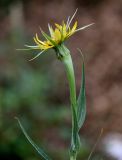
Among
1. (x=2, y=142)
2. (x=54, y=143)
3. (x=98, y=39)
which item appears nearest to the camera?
(x=2, y=142)

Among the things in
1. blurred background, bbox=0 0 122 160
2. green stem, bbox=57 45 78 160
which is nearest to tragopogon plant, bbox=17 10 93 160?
green stem, bbox=57 45 78 160

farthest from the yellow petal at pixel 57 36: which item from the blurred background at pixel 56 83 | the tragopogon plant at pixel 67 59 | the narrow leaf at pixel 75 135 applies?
the blurred background at pixel 56 83

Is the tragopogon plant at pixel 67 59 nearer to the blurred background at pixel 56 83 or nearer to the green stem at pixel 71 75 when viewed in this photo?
the green stem at pixel 71 75

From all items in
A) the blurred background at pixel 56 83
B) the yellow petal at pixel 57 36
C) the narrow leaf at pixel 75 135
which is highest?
the yellow petal at pixel 57 36

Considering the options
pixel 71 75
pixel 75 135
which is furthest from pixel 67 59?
pixel 75 135

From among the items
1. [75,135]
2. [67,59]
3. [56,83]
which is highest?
[67,59]

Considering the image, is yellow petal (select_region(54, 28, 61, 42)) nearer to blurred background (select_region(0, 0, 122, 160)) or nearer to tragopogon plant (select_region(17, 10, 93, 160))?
tragopogon plant (select_region(17, 10, 93, 160))

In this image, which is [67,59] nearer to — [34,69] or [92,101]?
[34,69]

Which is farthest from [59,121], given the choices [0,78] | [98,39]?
[98,39]

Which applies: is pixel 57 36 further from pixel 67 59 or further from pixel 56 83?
pixel 56 83
